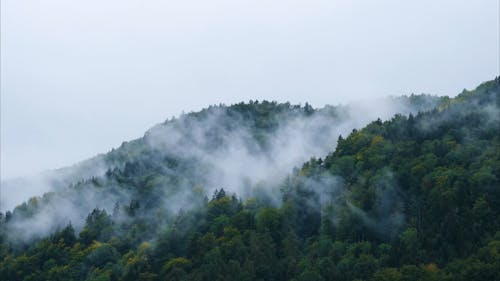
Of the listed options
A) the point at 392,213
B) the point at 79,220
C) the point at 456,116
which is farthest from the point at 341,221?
the point at 79,220

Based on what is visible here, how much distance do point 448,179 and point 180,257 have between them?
166ft

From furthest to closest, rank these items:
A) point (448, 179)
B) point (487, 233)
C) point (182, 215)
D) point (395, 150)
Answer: point (182, 215) < point (395, 150) < point (448, 179) < point (487, 233)

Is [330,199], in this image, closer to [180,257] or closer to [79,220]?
[180,257]

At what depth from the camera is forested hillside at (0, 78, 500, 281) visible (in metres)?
113

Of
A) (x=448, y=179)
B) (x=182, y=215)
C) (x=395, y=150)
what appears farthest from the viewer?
(x=182, y=215)

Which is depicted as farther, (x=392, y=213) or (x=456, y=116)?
(x=456, y=116)

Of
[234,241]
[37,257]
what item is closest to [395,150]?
[234,241]

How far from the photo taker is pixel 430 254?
111062 millimetres

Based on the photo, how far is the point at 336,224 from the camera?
13212cm

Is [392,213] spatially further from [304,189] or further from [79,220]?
[79,220]

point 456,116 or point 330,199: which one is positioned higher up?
point 456,116

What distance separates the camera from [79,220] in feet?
622

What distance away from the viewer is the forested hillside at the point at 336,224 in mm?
112562

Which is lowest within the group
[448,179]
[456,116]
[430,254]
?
[430,254]
